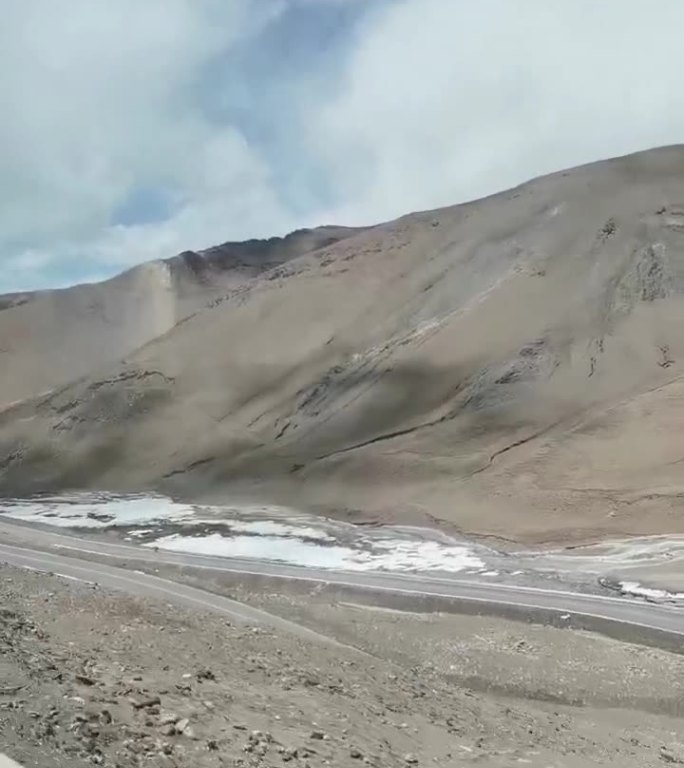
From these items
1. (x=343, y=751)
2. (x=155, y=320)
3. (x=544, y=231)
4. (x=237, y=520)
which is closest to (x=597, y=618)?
(x=343, y=751)

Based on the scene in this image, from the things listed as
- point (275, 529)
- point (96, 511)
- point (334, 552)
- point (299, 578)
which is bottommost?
point (299, 578)

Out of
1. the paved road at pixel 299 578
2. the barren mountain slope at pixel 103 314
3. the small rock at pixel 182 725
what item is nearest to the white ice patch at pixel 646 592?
the paved road at pixel 299 578

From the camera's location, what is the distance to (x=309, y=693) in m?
12.1

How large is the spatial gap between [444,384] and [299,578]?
1973 cm

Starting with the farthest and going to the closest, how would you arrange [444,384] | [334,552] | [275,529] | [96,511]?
[444,384] → [96,511] → [275,529] → [334,552]

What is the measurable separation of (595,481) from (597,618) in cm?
1475

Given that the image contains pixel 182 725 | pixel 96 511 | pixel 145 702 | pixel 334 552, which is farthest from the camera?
pixel 96 511

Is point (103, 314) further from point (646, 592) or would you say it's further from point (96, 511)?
point (646, 592)

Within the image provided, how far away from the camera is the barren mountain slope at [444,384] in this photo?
138 ft

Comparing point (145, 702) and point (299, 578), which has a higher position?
point (145, 702)

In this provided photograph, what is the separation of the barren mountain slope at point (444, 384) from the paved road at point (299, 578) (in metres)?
7.92

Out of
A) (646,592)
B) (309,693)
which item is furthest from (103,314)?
(309,693)

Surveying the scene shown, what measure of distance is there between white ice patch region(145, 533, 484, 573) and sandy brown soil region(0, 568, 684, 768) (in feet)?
29.7

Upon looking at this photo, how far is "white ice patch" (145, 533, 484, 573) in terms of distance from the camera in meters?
34.7
